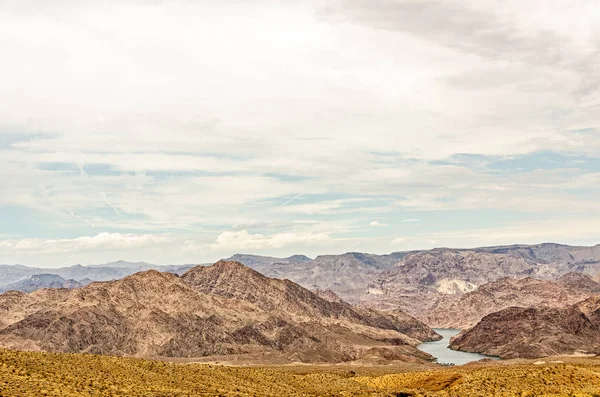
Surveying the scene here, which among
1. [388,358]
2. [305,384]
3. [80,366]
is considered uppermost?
[80,366]

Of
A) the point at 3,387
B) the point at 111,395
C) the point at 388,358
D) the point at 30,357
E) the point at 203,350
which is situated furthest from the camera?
the point at 203,350

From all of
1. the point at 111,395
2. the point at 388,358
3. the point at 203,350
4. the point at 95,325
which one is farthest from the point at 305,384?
the point at 95,325

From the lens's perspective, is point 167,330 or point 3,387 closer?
point 3,387

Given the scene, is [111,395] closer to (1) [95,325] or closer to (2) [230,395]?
(2) [230,395]

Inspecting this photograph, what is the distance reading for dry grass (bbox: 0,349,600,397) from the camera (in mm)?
44281

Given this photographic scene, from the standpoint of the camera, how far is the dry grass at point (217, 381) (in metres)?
44.3

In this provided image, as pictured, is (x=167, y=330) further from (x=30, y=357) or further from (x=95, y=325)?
(x=30, y=357)

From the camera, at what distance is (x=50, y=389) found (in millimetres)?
40812

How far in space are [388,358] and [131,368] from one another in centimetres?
13379

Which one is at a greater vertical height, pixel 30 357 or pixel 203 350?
pixel 30 357

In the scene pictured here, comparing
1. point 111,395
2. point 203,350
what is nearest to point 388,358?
point 203,350

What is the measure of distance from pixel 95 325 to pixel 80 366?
155 metres

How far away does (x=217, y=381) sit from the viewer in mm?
58531

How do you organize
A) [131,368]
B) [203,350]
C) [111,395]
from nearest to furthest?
[111,395] < [131,368] < [203,350]
